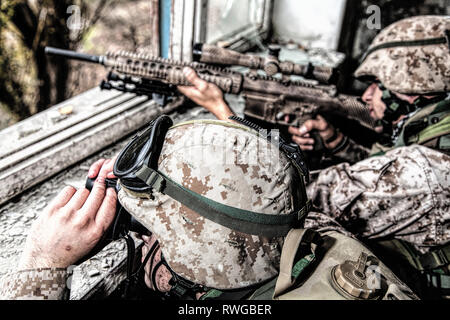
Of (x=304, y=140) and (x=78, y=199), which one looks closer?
(x=78, y=199)

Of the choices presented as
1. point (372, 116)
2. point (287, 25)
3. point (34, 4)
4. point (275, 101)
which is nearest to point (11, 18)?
point (34, 4)

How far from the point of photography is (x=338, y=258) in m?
1.34

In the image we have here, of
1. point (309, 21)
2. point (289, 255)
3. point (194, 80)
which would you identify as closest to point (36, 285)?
point (289, 255)

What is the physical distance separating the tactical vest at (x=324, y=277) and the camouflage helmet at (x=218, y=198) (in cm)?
9

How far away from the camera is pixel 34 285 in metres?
1.13

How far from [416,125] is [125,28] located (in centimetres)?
820

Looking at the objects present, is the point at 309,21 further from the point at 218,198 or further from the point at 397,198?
the point at 218,198

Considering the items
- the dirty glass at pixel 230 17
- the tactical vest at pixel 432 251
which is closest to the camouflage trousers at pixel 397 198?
the tactical vest at pixel 432 251

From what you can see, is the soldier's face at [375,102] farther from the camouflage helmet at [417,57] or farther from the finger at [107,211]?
the finger at [107,211]

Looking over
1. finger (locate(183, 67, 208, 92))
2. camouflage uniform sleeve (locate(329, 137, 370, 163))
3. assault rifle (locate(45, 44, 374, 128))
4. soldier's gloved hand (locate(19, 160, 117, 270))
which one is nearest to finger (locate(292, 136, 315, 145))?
assault rifle (locate(45, 44, 374, 128))

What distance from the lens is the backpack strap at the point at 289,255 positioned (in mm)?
1178

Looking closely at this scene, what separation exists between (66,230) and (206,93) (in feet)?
5.04

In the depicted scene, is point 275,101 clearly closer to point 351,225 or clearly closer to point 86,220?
point 351,225

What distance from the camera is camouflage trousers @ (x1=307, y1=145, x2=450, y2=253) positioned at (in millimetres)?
1854
